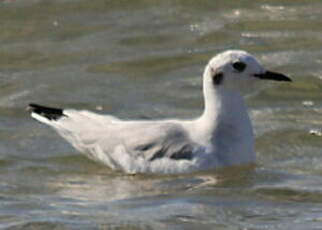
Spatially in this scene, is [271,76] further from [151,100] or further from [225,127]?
[151,100]

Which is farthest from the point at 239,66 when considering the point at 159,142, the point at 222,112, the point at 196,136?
the point at 159,142

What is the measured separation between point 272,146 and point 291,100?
1381 millimetres

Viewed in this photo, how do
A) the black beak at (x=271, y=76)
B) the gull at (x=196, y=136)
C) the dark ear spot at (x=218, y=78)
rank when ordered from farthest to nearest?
1. the dark ear spot at (x=218, y=78)
2. the black beak at (x=271, y=76)
3. the gull at (x=196, y=136)

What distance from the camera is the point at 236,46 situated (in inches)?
583

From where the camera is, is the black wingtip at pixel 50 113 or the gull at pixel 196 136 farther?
the black wingtip at pixel 50 113

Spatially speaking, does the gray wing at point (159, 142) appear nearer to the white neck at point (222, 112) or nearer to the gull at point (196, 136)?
the gull at point (196, 136)

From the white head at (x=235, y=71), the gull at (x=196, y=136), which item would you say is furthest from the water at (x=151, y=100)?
the white head at (x=235, y=71)

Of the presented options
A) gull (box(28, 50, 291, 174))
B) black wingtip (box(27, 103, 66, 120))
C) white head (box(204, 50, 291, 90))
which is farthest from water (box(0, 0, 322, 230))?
white head (box(204, 50, 291, 90))

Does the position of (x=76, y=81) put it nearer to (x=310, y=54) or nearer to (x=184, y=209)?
(x=310, y=54)

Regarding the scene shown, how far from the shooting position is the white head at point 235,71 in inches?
441

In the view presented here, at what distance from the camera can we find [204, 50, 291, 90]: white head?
11203mm

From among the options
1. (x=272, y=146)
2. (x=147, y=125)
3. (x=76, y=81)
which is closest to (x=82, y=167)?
(x=147, y=125)

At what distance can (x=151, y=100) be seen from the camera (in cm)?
1329

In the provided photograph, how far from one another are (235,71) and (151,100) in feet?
7.16
